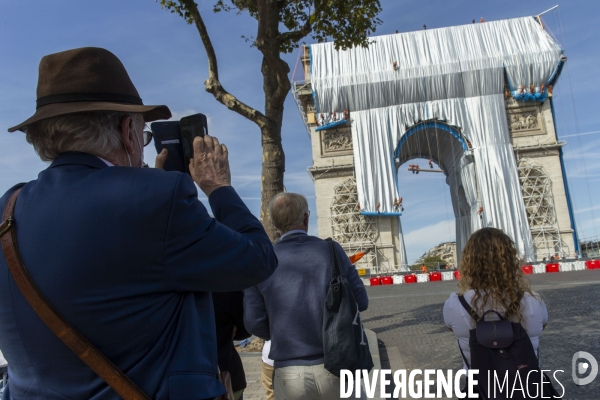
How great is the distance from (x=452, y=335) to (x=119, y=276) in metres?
8.48

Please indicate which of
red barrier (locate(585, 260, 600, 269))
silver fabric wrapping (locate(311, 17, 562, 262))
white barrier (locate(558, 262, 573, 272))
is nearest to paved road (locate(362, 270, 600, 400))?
red barrier (locate(585, 260, 600, 269))

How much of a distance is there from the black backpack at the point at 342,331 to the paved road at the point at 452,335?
3150mm

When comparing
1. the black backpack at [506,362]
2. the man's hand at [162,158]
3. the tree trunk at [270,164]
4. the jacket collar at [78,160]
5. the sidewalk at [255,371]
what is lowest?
the sidewalk at [255,371]

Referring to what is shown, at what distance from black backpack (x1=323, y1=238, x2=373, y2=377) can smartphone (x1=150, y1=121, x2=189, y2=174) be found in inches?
51.1

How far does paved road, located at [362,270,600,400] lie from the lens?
6421 millimetres

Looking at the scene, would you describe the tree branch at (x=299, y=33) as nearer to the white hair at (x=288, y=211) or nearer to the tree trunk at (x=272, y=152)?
the tree trunk at (x=272, y=152)

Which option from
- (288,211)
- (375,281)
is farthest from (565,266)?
(288,211)

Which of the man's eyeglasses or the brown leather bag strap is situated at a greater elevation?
the man's eyeglasses

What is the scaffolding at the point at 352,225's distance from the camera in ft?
105

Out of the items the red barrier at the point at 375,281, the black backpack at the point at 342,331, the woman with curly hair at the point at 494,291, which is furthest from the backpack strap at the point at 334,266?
the red barrier at the point at 375,281

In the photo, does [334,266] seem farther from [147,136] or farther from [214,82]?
[214,82]

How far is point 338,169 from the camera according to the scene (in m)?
33.8

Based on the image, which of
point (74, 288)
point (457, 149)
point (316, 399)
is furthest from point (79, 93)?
point (457, 149)

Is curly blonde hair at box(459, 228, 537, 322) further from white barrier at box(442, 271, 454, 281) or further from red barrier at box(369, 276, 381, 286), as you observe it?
white barrier at box(442, 271, 454, 281)
